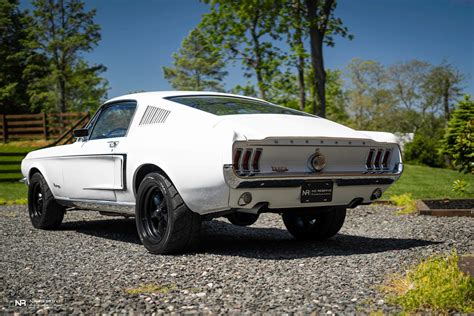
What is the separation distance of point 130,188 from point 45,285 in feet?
5.28

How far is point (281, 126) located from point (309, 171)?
45 cm

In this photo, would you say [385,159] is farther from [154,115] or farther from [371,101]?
[371,101]

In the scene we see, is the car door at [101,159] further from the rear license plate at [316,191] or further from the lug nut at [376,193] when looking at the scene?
the lug nut at [376,193]

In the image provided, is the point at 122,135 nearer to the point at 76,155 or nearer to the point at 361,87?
the point at 76,155

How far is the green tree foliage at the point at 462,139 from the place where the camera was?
Result: 32.0 ft

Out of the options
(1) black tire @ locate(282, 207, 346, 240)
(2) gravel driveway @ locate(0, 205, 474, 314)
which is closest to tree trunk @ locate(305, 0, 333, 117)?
(2) gravel driveway @ locate(0, 205, 474, 314)

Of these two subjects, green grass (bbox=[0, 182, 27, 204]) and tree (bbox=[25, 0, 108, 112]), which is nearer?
green grass (bbox=[0, 182, 27, 204])

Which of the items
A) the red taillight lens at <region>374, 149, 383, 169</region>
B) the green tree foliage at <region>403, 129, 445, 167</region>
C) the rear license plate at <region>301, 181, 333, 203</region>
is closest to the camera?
the rear license plate at <region>301, 181, 333, 203</region>

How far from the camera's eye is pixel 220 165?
15.5 feet

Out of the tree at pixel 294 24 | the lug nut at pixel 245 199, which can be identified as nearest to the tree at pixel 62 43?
the tree at pixel 294 24

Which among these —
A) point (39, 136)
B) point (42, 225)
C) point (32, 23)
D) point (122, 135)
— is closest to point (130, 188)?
point (122, 135)

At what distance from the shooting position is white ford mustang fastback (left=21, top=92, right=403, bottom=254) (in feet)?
15.9

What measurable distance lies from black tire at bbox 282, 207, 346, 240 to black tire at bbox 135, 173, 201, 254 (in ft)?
4.10

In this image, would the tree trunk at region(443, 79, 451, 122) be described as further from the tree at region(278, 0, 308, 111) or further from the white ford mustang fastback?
the white ford mustang fastback
